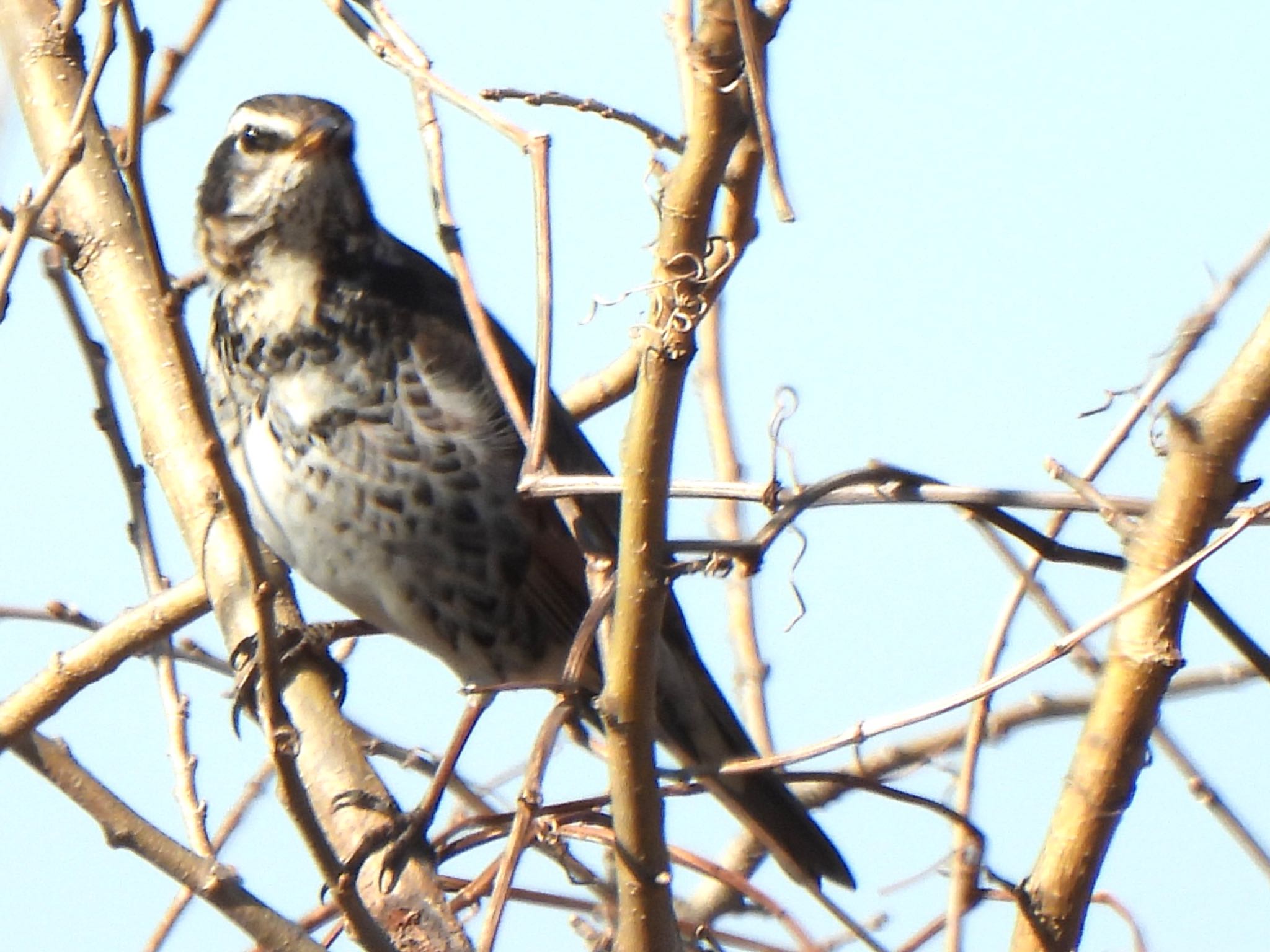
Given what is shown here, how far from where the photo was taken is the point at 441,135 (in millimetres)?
2504

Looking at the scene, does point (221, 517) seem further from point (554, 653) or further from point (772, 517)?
point (772, 517)

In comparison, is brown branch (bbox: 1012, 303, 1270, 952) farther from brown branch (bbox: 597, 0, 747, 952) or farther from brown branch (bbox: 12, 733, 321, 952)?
brown branch (bbox: 12, 733, 321, 952)

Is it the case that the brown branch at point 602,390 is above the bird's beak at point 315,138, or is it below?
below

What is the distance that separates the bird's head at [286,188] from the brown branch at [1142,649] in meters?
2.34

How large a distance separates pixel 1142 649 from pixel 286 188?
8.13 ft

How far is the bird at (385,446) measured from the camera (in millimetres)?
3738

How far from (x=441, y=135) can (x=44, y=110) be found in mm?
1334

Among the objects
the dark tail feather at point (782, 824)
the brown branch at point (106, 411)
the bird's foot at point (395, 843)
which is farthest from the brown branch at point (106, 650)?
the dark tail feather at point (782, 824)

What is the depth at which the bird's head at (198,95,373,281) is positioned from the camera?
389 centimetres

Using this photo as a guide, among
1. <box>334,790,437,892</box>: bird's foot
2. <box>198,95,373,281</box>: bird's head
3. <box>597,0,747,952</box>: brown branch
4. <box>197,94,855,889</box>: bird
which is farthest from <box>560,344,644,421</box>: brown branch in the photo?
<box>597,0,747,952</box>: brown branch

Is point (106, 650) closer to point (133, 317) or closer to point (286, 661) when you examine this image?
point (286, 661)

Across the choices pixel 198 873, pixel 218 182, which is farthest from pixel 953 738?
pixel 218 182

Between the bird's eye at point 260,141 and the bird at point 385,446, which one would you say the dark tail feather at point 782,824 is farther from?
the bird's eye at point 260,141

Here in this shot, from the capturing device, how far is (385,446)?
12.3 ft
